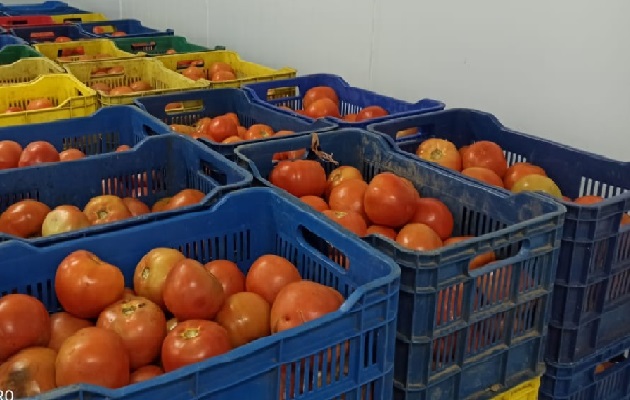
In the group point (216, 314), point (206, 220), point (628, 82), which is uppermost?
point (628, 82)

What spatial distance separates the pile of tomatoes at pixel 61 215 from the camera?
62.7 inches

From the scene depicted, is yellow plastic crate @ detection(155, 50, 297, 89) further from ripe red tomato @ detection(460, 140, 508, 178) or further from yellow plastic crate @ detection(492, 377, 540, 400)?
yellow plastic crate @ detection(492, 377, 540, 400)

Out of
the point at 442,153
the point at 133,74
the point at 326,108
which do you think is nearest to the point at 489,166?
the point at 442,153

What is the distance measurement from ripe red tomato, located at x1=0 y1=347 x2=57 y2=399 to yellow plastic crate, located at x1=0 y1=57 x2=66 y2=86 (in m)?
2.04

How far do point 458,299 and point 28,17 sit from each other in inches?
160

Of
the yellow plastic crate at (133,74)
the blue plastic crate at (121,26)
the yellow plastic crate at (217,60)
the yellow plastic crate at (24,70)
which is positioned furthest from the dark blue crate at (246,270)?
the blue plastic crate at (121,26)

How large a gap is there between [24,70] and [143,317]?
212 cm

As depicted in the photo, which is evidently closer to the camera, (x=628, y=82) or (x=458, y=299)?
(x=458, y=299)

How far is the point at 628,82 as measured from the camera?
1.96 m

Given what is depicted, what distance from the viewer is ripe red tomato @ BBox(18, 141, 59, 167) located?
1933mm

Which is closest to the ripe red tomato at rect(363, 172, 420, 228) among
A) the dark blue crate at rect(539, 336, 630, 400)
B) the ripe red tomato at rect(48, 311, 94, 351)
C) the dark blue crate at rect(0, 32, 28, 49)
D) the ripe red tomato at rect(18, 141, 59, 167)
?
the dark blue crate at rect(539, 336, 630, 400)

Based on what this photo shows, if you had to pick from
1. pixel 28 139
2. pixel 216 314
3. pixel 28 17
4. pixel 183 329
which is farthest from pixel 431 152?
pixel 28 17

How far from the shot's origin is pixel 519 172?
193 centimetres

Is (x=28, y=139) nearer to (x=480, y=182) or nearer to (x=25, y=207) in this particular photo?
(x=25, y=207)
